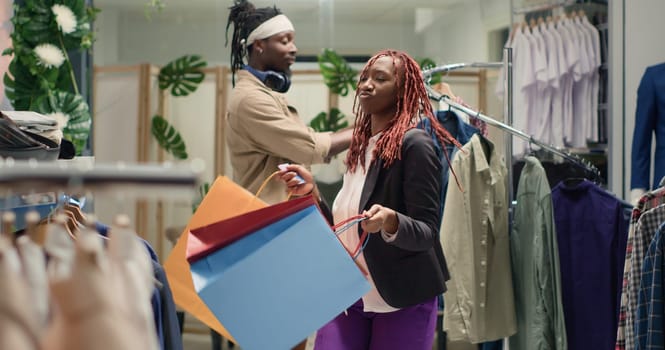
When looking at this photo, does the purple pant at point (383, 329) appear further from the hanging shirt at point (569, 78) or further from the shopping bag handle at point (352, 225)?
the hanging shirt at point (569, 78)

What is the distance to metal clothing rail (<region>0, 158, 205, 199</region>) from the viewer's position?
80 cm

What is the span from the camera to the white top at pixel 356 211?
216cm

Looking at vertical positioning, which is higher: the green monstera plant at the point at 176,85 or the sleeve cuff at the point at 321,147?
the green monstera plant at the point at 176,85

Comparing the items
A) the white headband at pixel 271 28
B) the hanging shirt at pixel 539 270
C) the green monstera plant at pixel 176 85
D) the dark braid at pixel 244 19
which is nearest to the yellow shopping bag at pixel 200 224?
the white headband at pixel 271 28

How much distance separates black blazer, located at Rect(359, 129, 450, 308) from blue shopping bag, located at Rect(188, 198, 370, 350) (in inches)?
16.3

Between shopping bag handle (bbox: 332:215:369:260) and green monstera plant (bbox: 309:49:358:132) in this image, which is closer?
shopping bag handle (bbox: 332:215:369:260)

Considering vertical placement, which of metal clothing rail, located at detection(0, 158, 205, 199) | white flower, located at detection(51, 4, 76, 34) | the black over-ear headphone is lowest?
metal clothing rail, located at detection(0, 158, 205, 199)

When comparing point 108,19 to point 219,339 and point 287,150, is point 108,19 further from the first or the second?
point 287,150

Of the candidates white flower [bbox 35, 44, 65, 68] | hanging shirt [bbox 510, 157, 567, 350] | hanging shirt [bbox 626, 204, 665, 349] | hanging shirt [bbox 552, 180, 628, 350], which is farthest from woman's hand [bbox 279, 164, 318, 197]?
white flower [bbox 35, 44, 65, 68]

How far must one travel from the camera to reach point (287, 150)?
2906 mm

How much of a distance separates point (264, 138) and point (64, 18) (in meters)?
1.34

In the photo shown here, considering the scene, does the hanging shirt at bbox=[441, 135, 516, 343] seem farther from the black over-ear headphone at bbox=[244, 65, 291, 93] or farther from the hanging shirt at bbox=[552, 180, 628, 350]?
the black over-ear headphone at bbox=[244, 65, 291, 93]

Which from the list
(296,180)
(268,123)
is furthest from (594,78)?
(296,180)

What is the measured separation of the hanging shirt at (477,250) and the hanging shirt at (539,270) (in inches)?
3.0
